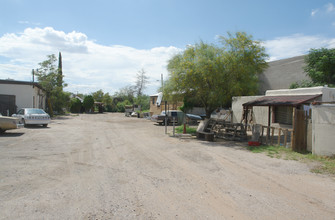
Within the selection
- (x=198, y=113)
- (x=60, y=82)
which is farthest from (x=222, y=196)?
(x=60, y=82)

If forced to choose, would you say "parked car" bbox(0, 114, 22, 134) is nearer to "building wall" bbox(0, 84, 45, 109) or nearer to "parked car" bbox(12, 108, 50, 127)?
"parked car" bbox(12, 108, 50, 127)

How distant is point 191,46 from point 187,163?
8.94 metres

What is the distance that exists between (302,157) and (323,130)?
4.14 feet

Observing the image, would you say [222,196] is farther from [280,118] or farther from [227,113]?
[227,113]

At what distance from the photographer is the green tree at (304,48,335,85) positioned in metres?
21.6

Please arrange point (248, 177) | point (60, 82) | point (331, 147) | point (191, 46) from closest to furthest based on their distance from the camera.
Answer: point (248, 177), point (331, 147), point (191, 46), point (60, 82)

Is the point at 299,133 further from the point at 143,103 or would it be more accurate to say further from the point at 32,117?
the point at 143,103

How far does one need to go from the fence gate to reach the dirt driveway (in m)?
1.87

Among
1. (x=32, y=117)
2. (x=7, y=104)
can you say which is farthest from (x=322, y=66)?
(x=7, y=104)

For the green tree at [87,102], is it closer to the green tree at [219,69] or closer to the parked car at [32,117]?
the parked car at [32,117]

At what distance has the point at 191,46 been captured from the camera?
583 inches

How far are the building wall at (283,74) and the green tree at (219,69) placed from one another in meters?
12.2

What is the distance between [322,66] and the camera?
2156 cm

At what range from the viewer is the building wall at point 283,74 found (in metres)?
24.4
